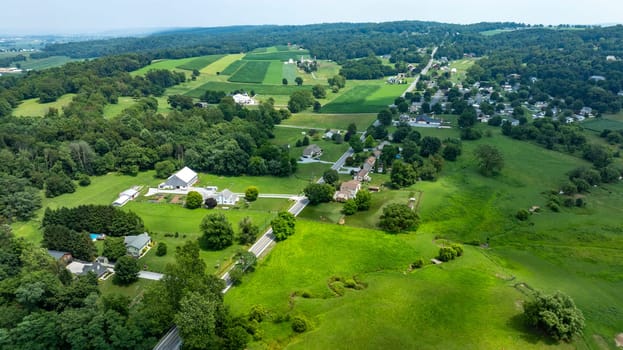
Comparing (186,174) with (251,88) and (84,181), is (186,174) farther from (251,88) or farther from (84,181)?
(251,88)

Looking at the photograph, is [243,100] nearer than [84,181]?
No

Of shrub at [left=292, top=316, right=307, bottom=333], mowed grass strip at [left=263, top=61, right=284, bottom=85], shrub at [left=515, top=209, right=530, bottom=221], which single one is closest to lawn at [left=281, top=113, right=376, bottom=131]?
mowed grass strip at [left=263, top=61, right=284, bottom=85]

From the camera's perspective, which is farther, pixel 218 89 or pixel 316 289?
pixel 218 89

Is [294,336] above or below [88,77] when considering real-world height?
below

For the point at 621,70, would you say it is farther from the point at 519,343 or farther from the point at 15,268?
the point at 15,268

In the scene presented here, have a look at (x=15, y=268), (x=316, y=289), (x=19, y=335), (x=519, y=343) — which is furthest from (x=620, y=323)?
(x=15, y=268)

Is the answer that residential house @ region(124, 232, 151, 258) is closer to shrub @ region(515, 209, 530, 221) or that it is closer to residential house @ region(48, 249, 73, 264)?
residential house @ region(48, 249, 73, 264)

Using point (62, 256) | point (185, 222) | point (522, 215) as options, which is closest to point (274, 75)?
point (185, 222)
